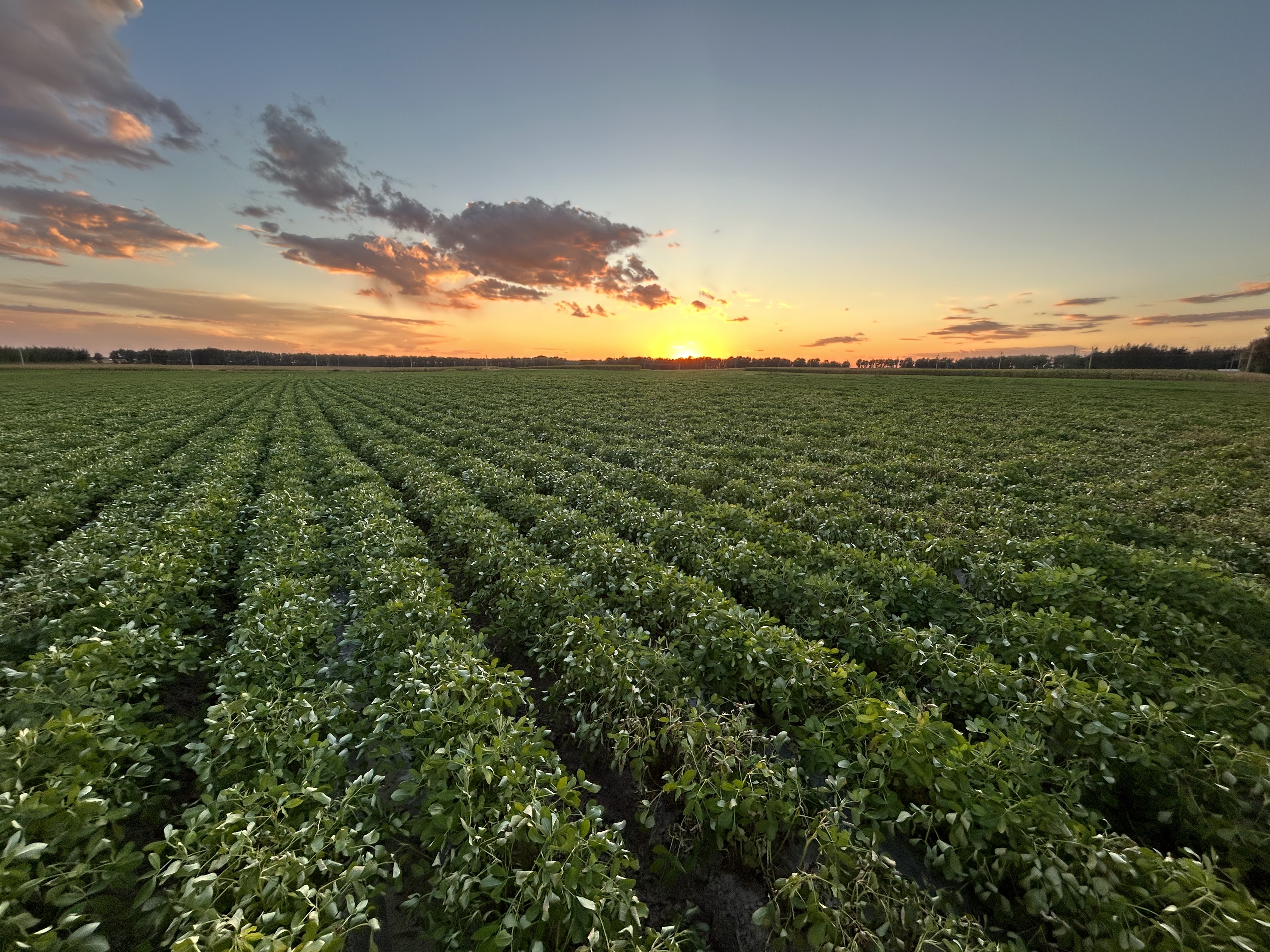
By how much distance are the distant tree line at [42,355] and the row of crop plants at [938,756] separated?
204982 millimetres

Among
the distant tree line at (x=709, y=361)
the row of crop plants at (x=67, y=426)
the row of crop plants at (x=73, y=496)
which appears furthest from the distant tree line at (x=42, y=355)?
the row of crop plants at (x=73, y=496)

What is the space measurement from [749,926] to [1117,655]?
5713 millimetres

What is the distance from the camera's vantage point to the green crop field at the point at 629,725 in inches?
141

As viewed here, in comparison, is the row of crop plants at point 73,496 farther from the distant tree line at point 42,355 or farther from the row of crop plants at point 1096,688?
the distant tree line at point 42,355

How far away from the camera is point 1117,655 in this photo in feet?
20.2

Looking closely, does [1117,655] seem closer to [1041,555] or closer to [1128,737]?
[1128,737]

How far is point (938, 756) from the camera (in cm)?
474

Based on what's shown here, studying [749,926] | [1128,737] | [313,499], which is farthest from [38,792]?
[313,499]

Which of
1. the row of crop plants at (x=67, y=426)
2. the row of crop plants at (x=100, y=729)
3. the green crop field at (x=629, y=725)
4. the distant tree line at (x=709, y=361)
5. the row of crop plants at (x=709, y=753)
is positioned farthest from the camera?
the distant tree line at (x=709, y=361)

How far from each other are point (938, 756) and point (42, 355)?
220821 millimetres

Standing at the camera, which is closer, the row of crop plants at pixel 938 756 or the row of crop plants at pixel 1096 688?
the row of crop plants at pixel 938 756

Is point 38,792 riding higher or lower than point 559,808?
higher

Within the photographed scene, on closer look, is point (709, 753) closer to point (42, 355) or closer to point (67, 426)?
point (67, 426)

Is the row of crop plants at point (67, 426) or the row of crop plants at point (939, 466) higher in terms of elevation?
the row of crop plants at point (67, 426)
